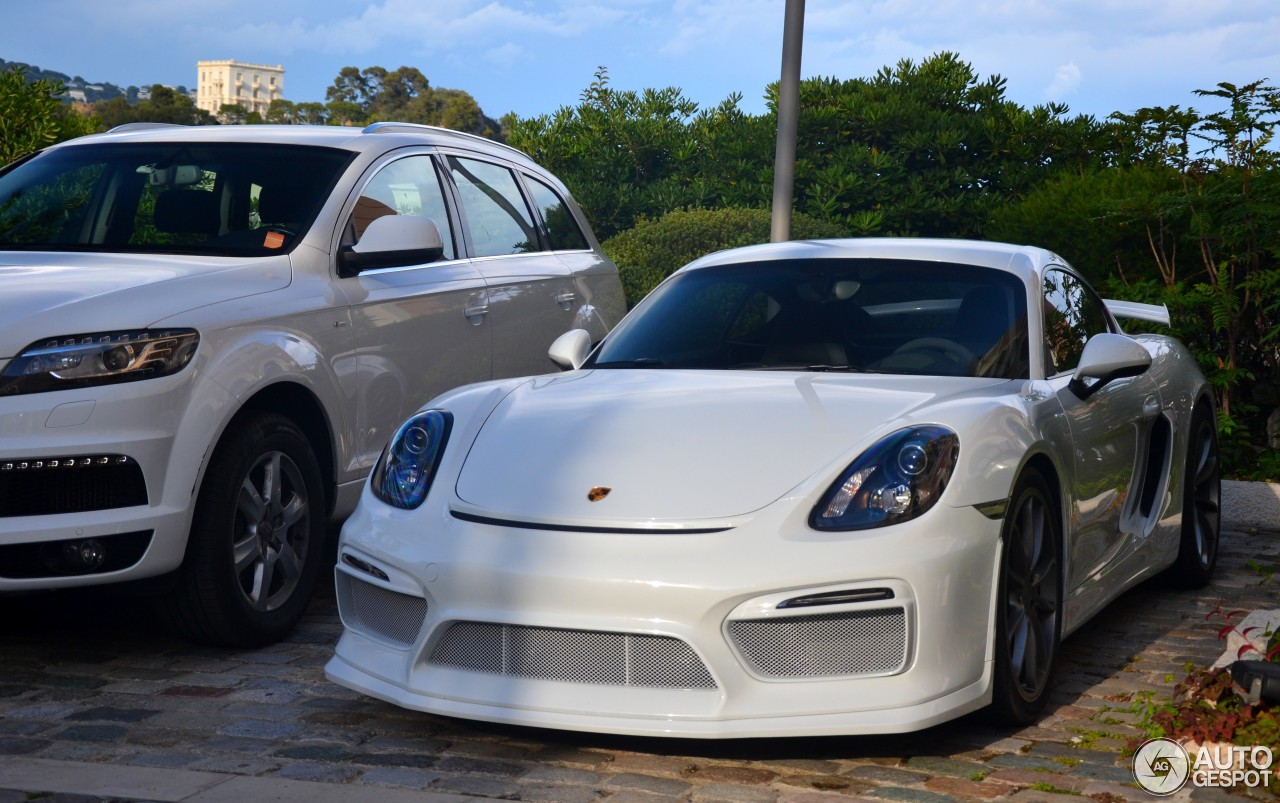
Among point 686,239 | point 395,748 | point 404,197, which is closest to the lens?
point 395,748

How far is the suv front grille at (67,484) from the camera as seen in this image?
183 inches

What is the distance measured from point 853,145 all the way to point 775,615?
14.0m

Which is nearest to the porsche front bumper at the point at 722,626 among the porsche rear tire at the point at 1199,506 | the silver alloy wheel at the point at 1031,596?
the silver alloy wheel at the point at 1031,596

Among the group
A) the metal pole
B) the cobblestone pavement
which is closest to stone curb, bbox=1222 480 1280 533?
the metal pole

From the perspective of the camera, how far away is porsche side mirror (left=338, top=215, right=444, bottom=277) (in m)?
5.90

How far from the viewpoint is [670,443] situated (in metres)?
4.31

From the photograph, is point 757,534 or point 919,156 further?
point 919,156

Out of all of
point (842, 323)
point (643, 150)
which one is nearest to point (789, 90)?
point (842, 323)

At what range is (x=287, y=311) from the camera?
5.45 metres

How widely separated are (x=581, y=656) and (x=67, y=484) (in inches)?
71.3

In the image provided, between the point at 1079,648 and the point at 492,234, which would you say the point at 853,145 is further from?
the point at 1079,648

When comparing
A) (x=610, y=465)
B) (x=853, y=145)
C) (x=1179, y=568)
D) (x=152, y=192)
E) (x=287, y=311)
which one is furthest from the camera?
(x=853, y=145)

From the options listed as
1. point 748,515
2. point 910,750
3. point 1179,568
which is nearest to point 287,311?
point 748,515

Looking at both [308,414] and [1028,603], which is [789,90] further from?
[1028,603]
